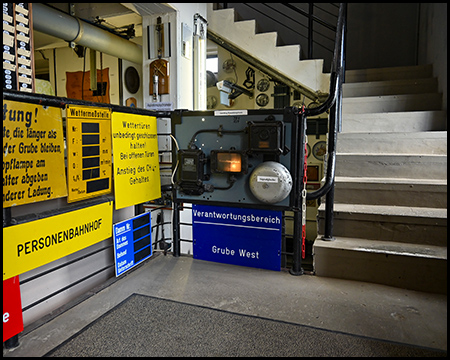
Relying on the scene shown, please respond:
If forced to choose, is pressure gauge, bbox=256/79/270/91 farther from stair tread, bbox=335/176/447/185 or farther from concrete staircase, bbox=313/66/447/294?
stair tread, bbox=335/176/447/185

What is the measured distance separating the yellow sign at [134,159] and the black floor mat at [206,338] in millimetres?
790

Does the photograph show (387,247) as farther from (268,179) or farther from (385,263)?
(268,179)

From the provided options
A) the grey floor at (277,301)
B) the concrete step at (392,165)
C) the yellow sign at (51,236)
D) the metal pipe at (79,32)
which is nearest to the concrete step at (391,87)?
the concrete step at (392,165)

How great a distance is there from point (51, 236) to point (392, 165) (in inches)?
102

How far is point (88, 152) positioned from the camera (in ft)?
6.64

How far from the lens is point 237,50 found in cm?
455

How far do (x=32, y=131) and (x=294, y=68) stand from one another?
3.44 meters

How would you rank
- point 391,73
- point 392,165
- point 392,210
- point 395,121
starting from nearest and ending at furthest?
point 392,210 → point 392,165 → point 395,121 → point 391,73

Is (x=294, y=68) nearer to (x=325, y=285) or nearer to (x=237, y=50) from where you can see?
(x=237, y=50)

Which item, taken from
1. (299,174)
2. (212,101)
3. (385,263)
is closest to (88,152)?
(299,174)

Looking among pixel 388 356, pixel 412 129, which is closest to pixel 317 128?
pixel 412 129

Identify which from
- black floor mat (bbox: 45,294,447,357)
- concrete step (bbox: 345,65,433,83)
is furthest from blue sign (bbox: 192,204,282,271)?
concrete step (bbox: 345,65,433,83)

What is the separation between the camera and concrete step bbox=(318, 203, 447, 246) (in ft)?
7.66

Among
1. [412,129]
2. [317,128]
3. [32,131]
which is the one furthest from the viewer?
[317,128]
